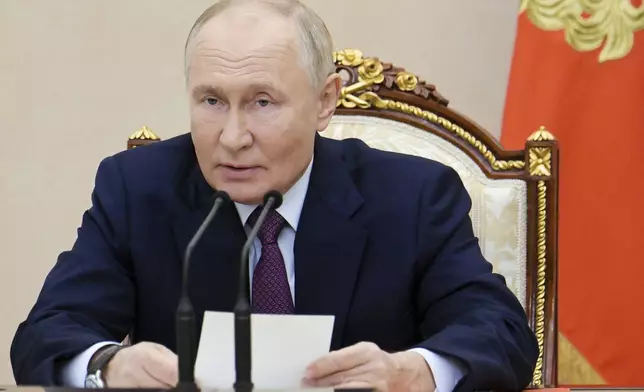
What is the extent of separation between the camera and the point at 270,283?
2.08m

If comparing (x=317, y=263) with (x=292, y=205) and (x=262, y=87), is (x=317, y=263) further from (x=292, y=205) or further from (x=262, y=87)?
(x=262, y=87)

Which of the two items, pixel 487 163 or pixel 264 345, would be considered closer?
pixel 264 345

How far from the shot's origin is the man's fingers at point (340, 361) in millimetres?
1575

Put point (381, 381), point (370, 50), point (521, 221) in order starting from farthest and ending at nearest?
point (370, 50)
point (521, 221)
point (381, 381)

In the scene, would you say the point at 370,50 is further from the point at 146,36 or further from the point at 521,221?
the point at 521,221

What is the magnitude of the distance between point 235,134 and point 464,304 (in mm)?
602

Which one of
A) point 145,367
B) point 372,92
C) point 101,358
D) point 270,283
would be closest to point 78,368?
point 101,358

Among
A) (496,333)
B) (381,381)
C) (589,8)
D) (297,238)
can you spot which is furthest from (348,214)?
(589,8)

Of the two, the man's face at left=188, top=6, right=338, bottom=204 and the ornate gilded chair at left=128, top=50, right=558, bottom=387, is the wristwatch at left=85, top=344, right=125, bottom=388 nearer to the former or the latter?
the man's face at left=188, top=6, right=338, bottom=204

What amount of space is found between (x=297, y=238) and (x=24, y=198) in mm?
1830

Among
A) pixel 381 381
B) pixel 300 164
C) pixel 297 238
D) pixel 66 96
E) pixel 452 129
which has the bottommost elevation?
pixel 381 381

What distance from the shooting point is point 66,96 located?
3604 millimetres

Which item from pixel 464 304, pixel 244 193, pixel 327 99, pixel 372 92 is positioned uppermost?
pixel 372 92

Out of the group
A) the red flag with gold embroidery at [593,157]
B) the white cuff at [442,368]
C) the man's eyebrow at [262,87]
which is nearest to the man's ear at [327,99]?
the man's eyebrow at [262,87]
